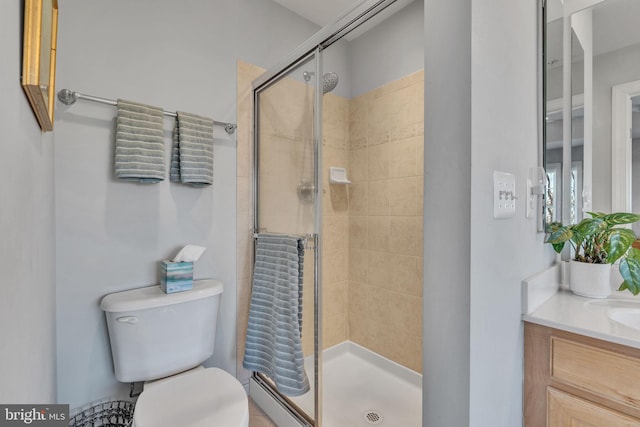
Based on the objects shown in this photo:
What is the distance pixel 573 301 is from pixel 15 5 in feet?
5.56

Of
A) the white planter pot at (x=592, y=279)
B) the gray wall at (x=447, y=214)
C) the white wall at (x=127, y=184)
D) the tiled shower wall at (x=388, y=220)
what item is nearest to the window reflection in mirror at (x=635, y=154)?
the white planter pot at (x=592, y=279)

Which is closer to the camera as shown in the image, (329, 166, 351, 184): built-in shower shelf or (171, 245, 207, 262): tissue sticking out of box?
(171, 245, 207, 262): tissue sticking out of box

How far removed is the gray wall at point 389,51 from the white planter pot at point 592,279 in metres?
1.43

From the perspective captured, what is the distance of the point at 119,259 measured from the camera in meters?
1.34

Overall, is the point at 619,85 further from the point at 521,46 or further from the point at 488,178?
the point at 488,178

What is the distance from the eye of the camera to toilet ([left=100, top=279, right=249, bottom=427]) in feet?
3.33

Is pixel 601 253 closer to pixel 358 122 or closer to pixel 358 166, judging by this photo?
pixel 358 166

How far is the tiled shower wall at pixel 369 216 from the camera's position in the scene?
174 cm

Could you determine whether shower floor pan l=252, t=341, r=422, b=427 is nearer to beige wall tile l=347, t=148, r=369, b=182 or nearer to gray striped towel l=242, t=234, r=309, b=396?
gray striped towel l=242, t=234, r=309, b=396

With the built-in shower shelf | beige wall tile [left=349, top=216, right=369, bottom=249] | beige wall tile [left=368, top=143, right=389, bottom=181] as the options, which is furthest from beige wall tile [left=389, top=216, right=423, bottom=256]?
the built-in shower shelf

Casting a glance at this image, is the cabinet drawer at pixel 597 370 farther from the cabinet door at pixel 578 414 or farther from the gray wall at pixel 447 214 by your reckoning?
the gray wall at pixel 447 214

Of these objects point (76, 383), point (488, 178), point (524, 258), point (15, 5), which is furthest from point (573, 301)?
point (76, 383)

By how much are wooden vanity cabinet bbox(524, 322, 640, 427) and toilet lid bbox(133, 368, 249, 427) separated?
38.4 inches

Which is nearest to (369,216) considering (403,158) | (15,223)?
(403,158)
